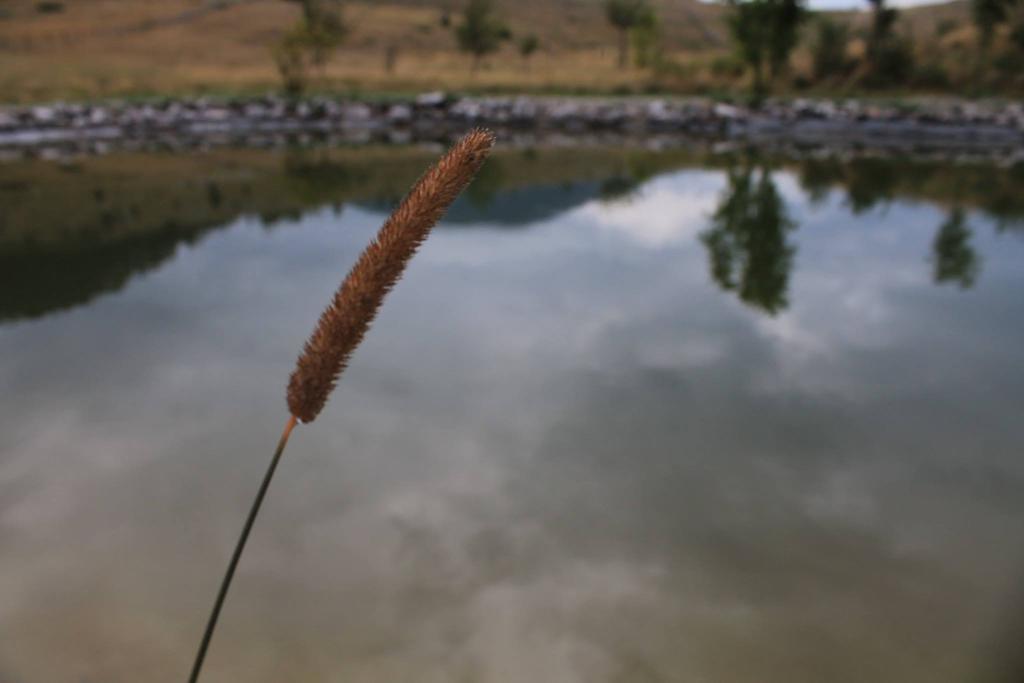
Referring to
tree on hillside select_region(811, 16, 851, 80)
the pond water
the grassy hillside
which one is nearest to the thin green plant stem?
the pond water

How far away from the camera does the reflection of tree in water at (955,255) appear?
8562 millimetres

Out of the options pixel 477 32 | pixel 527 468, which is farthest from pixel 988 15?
pixel 527 468

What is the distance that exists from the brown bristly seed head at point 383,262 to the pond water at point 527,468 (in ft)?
7.12

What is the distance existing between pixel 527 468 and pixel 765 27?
1209 inches

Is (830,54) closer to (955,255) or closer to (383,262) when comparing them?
(955,255)

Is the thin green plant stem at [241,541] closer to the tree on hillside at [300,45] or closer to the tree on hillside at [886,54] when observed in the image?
the tree on hillside at [300,45]

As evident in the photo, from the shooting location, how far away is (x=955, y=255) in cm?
956

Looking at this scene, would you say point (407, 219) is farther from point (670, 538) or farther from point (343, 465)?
point (343, 465)

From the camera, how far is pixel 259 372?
582cm

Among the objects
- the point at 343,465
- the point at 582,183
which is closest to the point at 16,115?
the point at 582,183

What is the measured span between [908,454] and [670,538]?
183 centimetres

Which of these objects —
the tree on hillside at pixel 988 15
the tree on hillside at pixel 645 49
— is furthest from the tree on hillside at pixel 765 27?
the tree on hillside at pixel 988 15

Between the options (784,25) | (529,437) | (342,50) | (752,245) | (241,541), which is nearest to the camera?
(241,541)

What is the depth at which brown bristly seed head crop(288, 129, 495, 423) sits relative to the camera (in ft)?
3.58
